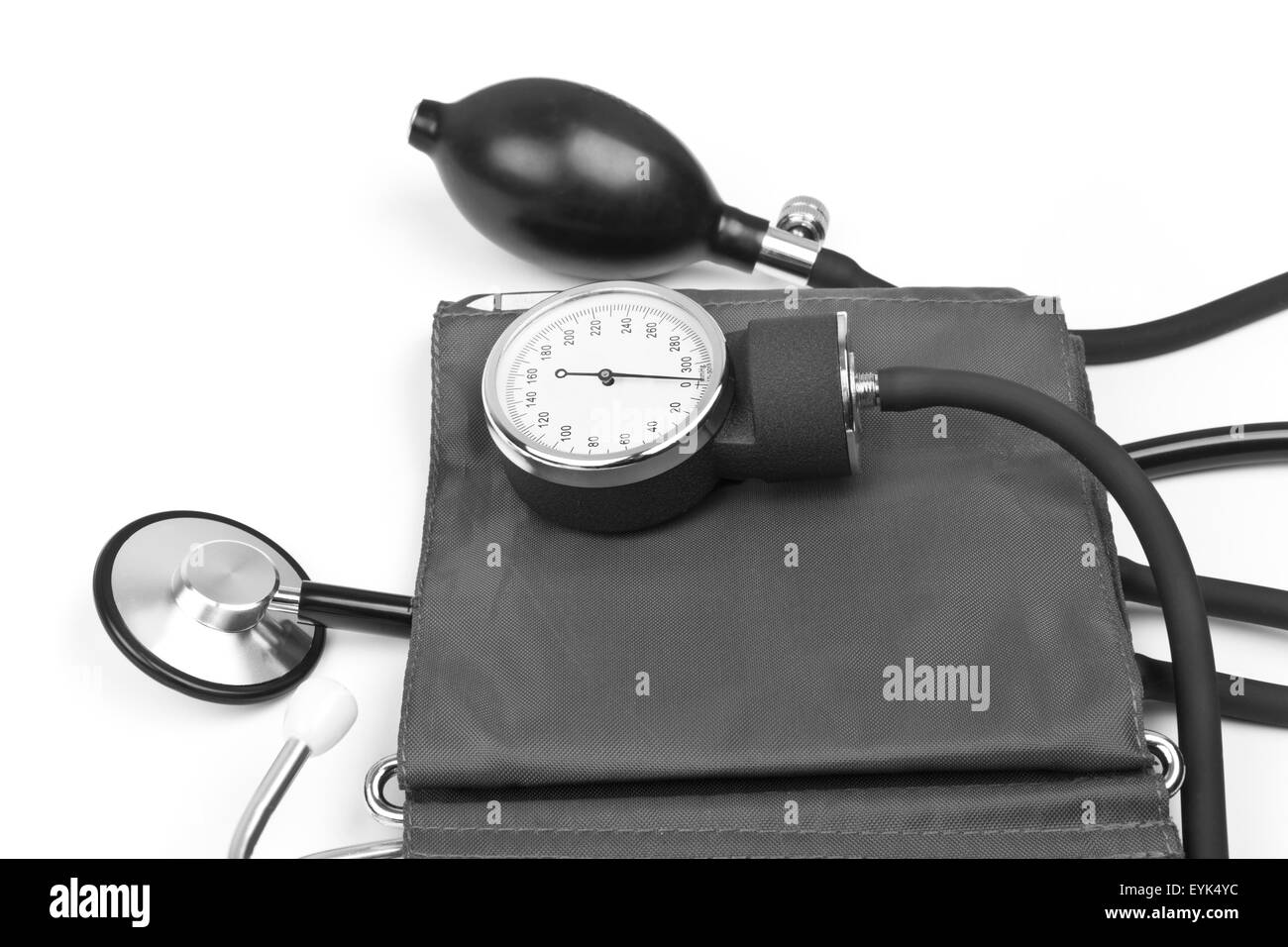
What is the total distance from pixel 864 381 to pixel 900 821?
0.40m

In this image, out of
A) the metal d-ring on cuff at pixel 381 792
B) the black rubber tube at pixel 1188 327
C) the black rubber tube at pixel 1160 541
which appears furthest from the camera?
the black rubber tube at pixel 1188 327

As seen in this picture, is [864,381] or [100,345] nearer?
[864,381]

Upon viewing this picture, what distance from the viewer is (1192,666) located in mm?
1161

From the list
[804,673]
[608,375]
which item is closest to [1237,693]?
[804,673]

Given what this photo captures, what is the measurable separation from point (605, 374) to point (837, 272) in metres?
0.47

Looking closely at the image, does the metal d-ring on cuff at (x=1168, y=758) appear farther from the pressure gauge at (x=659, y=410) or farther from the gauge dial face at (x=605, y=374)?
the gauge dial face at (x=605, y=374)

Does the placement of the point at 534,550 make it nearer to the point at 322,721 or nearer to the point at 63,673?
the point at 322,721

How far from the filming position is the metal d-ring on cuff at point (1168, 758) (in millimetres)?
1179

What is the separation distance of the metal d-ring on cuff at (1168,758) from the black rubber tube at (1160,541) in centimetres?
2

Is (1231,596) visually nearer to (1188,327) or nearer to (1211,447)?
(1211,447)

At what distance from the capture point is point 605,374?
1.34 metres

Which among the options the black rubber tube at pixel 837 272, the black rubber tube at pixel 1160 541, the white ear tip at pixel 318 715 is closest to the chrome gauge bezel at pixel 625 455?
the black rubber tube at pixel 1160 541
